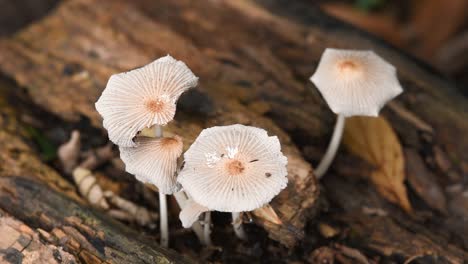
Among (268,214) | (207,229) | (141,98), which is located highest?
(141,98)

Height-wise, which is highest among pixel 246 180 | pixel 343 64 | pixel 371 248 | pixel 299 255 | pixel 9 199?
pixel 343 64

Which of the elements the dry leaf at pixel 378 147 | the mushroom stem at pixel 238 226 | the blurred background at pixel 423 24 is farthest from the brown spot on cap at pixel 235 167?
the blurred background at pixel 423 24

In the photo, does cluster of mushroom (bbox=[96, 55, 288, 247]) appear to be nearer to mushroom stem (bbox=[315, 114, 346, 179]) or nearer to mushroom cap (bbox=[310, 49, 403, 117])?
mushroom cap (bbox=[310, 49, 403, 117])

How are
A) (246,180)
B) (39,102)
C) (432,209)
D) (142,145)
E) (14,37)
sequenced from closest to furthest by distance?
(246,180), (142,145), (432,209), (39,102), (14,37)

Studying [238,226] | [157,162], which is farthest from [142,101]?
[238,226]

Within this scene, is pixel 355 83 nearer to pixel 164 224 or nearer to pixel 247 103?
pixel 247 103

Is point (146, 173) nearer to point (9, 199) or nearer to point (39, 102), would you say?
point (9, 199)

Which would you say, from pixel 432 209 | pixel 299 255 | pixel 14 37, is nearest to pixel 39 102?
pixel 14 37

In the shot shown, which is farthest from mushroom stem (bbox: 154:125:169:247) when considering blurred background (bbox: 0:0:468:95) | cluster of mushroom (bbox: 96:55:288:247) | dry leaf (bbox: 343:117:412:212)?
blurred background (bbox: 0:0:468:95)
